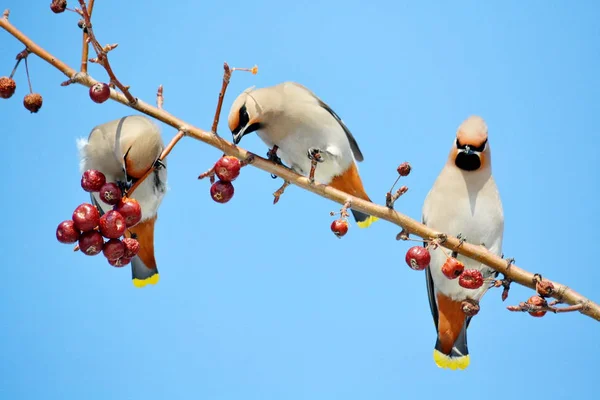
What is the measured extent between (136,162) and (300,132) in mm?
1211

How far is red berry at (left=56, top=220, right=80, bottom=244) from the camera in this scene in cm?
279

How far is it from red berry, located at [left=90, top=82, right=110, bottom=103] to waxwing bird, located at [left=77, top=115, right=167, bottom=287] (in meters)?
0.70

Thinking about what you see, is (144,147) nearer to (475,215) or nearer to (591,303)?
(475,215)

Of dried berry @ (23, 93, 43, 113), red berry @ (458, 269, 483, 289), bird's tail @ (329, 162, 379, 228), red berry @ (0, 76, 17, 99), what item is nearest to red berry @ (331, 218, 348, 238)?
red berry @ (458, 269, 483, 289)

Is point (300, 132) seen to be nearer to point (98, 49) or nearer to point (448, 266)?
point (448, 266)

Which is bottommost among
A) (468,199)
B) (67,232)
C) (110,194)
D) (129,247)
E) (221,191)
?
(67,232)

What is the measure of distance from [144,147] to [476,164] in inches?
71.4

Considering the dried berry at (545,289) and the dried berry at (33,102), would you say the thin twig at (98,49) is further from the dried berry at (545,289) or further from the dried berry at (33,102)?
the dried berry at (545,289)

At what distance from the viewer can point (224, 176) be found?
3.00 m

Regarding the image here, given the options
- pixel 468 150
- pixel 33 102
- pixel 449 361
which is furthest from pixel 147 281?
pixel 33 102

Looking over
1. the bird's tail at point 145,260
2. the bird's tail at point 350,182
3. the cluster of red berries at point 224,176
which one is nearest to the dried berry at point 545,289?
the cluster of red berries at point 224,176

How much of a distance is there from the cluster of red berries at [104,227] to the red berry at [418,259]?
1093mm

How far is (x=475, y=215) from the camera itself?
4.28 meters

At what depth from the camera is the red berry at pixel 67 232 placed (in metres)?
2.79
